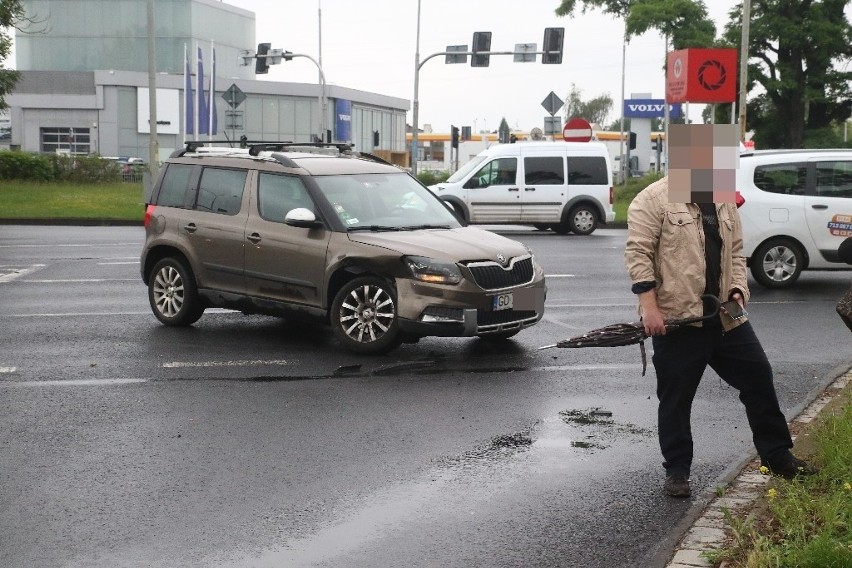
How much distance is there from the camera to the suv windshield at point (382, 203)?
432 inches

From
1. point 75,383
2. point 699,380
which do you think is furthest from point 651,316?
point 75,383

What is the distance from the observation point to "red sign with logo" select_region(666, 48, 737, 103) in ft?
109

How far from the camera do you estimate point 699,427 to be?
25.7 feet

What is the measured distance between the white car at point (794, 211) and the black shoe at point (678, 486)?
9701 millimetres

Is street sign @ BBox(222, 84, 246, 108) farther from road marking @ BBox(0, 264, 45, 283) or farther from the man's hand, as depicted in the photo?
the man's hand

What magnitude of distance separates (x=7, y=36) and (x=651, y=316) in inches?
1246

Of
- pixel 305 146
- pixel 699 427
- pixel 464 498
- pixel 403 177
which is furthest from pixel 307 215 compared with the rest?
pixel 464 498

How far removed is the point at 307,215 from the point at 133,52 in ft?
245

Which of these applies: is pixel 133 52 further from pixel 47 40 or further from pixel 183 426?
pixel 183 426

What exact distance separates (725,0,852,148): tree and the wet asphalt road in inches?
1467

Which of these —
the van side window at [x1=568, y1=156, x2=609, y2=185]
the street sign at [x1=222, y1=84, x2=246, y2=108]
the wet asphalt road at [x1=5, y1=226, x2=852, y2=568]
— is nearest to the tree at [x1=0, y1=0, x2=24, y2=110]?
the street sign at [x1=222, y1=84, x2=246, y2=108]

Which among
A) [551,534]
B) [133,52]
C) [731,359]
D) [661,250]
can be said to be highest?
[133,52]

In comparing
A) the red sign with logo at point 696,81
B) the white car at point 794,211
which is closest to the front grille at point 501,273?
the white car at point 794,211

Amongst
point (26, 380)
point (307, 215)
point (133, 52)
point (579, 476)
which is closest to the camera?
point (579, 476)
